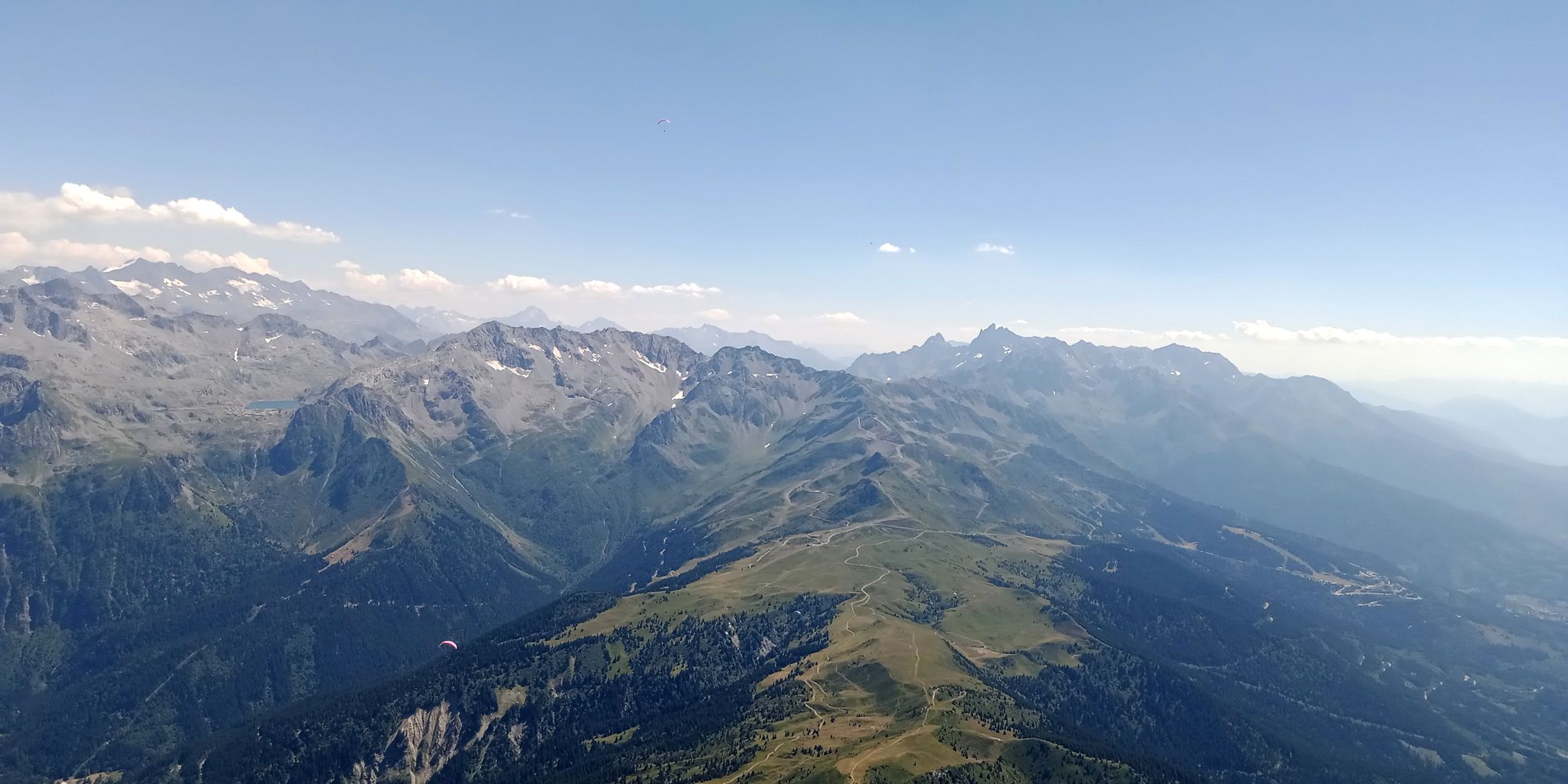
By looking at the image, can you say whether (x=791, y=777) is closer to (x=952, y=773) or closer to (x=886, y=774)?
(x=886, y=774)

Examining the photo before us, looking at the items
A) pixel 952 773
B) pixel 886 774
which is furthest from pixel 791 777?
pixel 952 773
